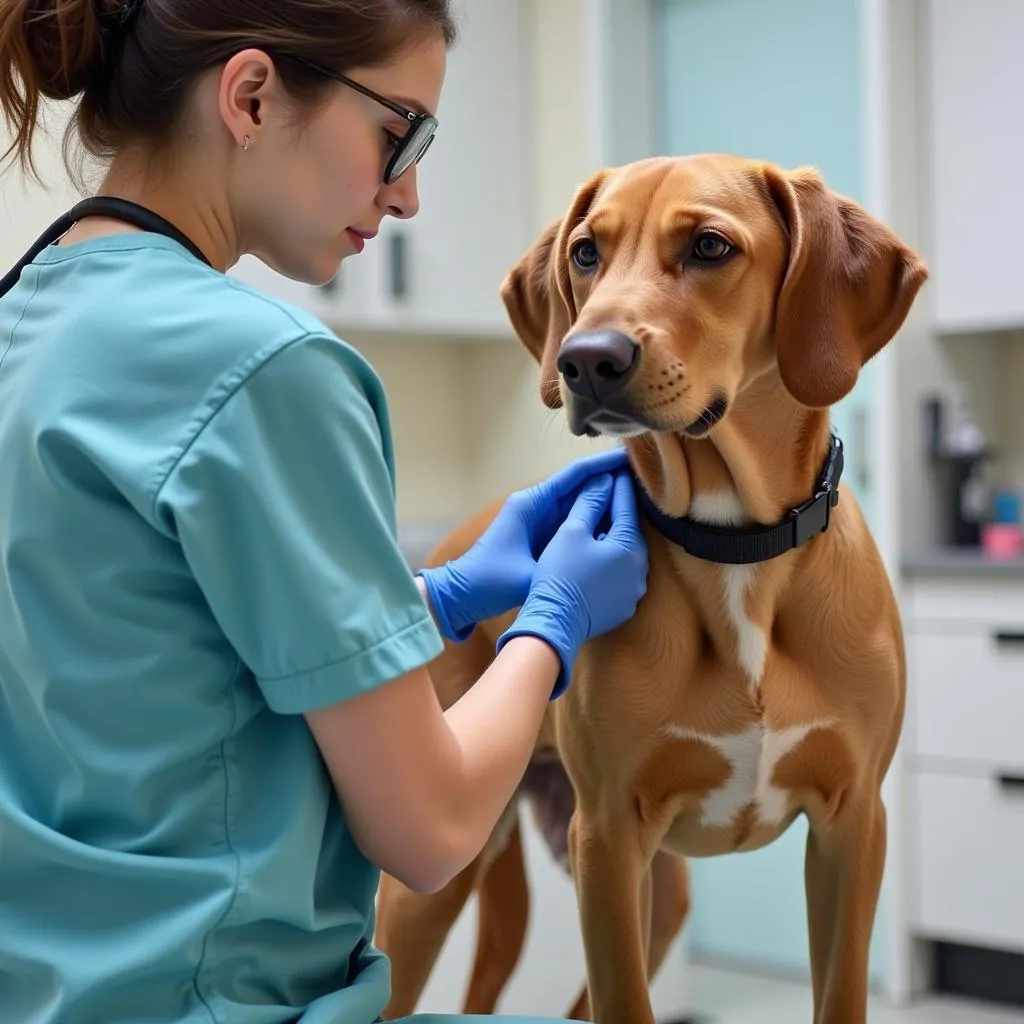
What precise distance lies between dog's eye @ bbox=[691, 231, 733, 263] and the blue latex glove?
9.1 inches

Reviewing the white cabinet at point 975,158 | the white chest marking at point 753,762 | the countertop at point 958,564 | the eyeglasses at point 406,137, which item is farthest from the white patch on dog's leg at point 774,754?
the white cabinet at point 975,158

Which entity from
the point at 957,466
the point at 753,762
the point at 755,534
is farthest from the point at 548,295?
the point at 957,466

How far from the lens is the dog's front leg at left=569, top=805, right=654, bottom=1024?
3.98ft

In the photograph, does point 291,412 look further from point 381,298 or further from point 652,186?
point 381,298

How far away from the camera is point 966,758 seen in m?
2.92

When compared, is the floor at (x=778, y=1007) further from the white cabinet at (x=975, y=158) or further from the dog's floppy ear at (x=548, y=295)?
the dog's floppy ear at (x=548, y=295)

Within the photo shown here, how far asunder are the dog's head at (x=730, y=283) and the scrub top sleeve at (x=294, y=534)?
0.33 meters

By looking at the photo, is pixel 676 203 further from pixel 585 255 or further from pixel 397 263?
pixel 397 263

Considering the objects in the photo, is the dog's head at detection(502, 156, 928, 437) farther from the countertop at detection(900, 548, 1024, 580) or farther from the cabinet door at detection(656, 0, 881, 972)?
the cabinet door at detection(656, 0, 881, 972)

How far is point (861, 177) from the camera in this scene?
3.22 meters

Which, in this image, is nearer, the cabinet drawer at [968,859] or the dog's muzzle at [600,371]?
the dog's muzzle at [600,371]

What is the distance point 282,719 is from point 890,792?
2.37 metres

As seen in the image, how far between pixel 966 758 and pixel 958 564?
0.42m

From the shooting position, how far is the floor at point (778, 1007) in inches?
116
